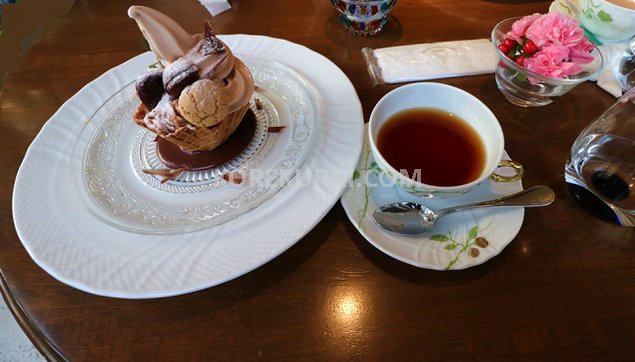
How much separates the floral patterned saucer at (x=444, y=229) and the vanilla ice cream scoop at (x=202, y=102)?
326 mm

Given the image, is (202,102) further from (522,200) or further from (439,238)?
(522,200)

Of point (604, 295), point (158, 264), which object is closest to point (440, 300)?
point (604, 295)

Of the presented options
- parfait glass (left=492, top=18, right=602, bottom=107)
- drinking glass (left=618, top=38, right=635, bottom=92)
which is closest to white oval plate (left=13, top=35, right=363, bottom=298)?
parfait glass (left=492, top=18, right=602, bottom=107)

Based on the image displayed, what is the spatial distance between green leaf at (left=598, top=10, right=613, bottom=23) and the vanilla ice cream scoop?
1009 mm

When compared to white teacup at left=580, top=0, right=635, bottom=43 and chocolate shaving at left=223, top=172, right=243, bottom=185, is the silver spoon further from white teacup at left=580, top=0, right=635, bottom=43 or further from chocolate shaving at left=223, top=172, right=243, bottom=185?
white teacup at left=580, top=0, right=635, bottom=43

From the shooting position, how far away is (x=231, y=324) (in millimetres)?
683

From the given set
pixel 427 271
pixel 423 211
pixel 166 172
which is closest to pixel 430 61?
pixel 423 211

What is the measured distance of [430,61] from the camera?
44.1 inches

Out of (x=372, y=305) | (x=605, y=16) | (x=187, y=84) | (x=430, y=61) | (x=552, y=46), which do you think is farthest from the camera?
(x=430, y=61)

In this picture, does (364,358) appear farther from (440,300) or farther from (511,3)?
(511,3)

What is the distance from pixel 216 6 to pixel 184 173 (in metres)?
0.74

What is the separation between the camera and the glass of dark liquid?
2.64 feet

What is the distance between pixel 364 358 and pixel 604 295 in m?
0.46

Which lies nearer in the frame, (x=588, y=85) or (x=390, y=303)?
(x=390, y=303)
